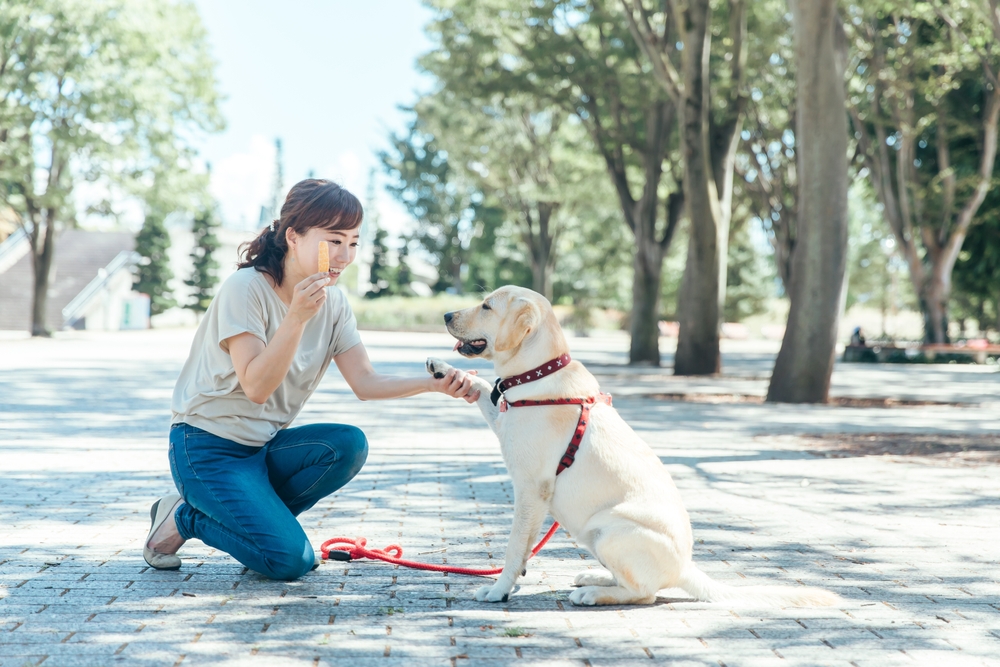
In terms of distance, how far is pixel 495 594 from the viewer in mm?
4238

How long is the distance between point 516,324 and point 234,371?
1.42 m

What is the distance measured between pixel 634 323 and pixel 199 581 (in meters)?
21.4

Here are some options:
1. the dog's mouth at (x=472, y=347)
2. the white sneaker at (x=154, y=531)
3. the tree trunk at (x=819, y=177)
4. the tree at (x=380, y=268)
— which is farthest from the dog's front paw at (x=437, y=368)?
the tree at (x=380, y=268)

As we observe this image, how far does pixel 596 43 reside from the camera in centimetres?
2272

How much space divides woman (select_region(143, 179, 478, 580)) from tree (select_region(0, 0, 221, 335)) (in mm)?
26700

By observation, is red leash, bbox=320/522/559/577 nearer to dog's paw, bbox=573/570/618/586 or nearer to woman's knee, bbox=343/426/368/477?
dog's paw, bbox=573/570/618/586

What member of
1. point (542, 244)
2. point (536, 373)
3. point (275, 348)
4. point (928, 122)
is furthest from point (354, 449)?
point (542, 244)

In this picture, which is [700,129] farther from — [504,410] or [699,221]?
[504,410]

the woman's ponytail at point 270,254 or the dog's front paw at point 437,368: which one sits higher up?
the woman's ponytail at point 270,254

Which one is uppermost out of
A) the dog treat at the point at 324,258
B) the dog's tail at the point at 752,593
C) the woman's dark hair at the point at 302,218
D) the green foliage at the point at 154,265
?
the green foliage at the point at 154,265

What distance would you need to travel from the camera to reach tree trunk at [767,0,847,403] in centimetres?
1400

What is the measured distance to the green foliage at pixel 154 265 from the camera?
2146 inches

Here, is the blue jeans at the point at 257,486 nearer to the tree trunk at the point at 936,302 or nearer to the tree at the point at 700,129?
the tree at the point at 700,129

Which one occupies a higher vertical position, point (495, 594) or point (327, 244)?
point (327, 244)
